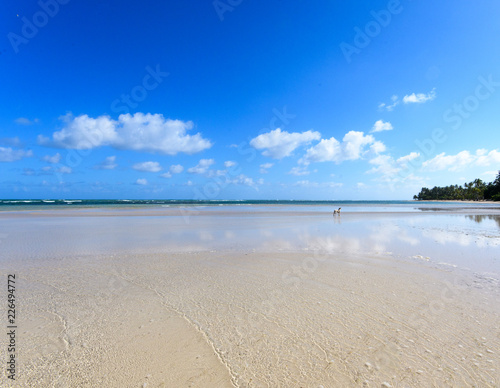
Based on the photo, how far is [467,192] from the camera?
136 metres

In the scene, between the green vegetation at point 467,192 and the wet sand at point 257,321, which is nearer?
the wet sand at point 257,321

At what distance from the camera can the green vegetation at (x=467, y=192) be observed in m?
109

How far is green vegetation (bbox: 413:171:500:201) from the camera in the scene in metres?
109

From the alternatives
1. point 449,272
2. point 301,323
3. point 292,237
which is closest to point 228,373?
point 301,323

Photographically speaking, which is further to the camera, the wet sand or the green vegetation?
the green vegetation

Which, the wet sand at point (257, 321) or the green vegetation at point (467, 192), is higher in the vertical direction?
the green vegetation at point (467, 192)

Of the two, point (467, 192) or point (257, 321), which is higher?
point (467, 192)

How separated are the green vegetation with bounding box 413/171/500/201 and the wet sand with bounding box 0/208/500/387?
136087mm

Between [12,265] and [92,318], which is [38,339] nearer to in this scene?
[92,318]

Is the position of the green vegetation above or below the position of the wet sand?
above

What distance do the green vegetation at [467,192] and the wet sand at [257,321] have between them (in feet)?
446

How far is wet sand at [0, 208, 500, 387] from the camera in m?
3.21

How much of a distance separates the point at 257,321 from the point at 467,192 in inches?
6902

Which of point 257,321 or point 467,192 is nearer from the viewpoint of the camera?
point 257,321
